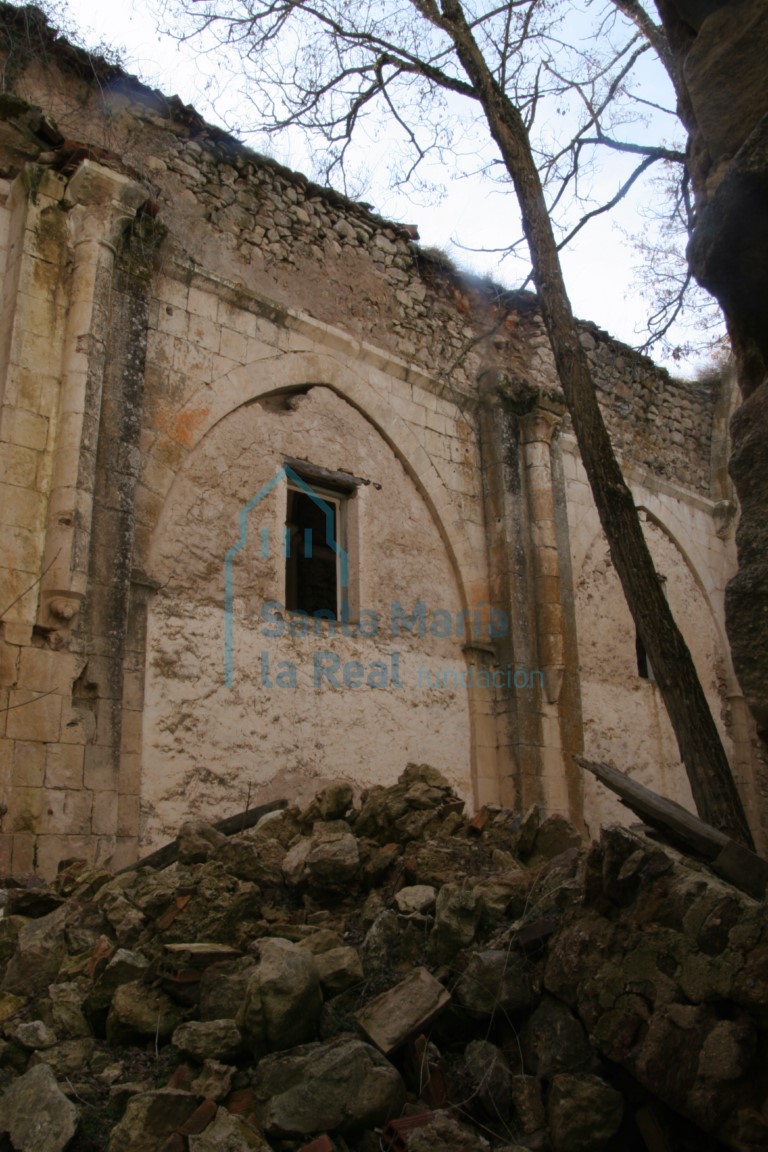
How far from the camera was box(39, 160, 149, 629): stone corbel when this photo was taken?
20.0 ft

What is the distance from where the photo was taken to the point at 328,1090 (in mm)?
3080

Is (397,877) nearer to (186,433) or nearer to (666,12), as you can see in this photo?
(666,12)

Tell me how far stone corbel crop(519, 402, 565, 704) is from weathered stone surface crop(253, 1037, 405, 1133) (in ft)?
20.5

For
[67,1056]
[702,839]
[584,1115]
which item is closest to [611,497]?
[702,839]

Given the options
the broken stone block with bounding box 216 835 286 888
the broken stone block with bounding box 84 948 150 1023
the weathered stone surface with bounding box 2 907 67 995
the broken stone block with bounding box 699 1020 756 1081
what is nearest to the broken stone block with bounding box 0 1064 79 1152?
the broken stone block with bounding box 84 948 150 1023

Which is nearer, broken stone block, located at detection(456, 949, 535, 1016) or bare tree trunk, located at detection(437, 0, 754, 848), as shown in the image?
broken stone block, located at detection(456, 949, 535, 1016)

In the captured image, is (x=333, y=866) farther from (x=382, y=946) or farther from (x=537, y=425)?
(x=537, y=425)

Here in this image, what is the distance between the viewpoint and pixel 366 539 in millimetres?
8609

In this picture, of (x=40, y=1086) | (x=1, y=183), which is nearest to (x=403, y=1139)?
(x=40, y=1086)

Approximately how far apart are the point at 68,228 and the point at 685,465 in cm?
837

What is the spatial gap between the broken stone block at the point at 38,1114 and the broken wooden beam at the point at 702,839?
2.14 m

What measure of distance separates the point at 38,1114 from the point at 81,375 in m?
4.58

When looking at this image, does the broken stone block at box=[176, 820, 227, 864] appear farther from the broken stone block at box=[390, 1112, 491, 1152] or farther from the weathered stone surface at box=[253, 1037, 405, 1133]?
the broken stone block at box=[390, 1112, 491, 1152]

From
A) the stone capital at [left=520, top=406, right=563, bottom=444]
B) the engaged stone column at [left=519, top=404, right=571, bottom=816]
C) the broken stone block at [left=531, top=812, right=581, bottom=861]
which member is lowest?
the broken stone block at [left=531, top=812, right=581, bottom=861]
